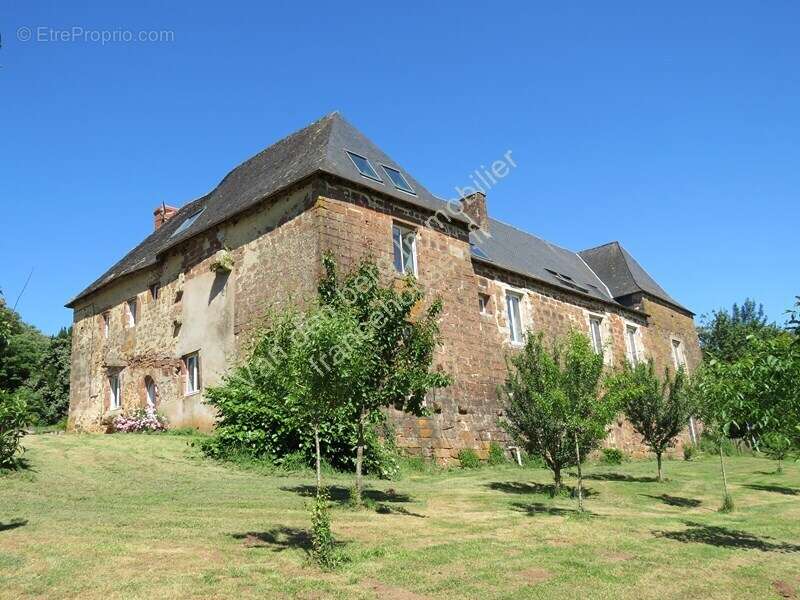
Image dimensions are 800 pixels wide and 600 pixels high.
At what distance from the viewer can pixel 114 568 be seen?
244 inches

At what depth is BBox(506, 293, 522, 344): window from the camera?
21.7m

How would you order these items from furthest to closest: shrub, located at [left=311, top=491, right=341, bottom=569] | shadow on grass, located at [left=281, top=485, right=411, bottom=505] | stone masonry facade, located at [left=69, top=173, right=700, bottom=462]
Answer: stone masonry facade, located at [left=69, top=173, right=700, bottom=462] → shadow on grass, located at [left=281, top=485, right=411, bottom=505] → shrub, located at [left=311, top=491, right=341, bottom=569]

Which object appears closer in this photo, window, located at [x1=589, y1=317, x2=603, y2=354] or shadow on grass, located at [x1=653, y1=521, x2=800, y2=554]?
shadow on grass, located at [x1=653, y1=521, x2=800, y2=554]

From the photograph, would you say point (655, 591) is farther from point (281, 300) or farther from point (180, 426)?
point (180, 426)

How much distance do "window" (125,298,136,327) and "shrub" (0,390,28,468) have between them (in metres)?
11.0

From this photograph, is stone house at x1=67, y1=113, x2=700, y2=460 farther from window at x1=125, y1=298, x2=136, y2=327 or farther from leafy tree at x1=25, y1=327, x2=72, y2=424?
leafy tree at x1=25, y1=327, x2=72, y2=424

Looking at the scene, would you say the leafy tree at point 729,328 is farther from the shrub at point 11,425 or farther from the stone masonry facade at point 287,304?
the shrub at point 11,425

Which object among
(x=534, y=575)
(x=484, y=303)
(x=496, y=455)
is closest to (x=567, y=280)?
(x=484, y=303)

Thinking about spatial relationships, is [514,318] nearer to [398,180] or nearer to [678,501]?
[398,180]

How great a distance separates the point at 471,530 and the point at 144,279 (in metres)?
15.7

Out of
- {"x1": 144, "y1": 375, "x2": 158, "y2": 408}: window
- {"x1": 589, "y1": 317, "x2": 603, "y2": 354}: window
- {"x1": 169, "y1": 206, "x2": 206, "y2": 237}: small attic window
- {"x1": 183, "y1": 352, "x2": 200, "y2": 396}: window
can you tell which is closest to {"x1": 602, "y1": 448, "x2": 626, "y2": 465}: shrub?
{"x1": 589, "y1": 317, "x2": 603, "y2": 354}: window

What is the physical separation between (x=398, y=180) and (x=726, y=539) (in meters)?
11.7

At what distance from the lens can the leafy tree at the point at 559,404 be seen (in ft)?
Answer: 39.1

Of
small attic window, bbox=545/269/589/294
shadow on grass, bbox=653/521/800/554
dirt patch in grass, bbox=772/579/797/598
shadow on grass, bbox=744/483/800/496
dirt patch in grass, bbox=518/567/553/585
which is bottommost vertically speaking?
dirt patch in grass, bbox=772/579/797/598
